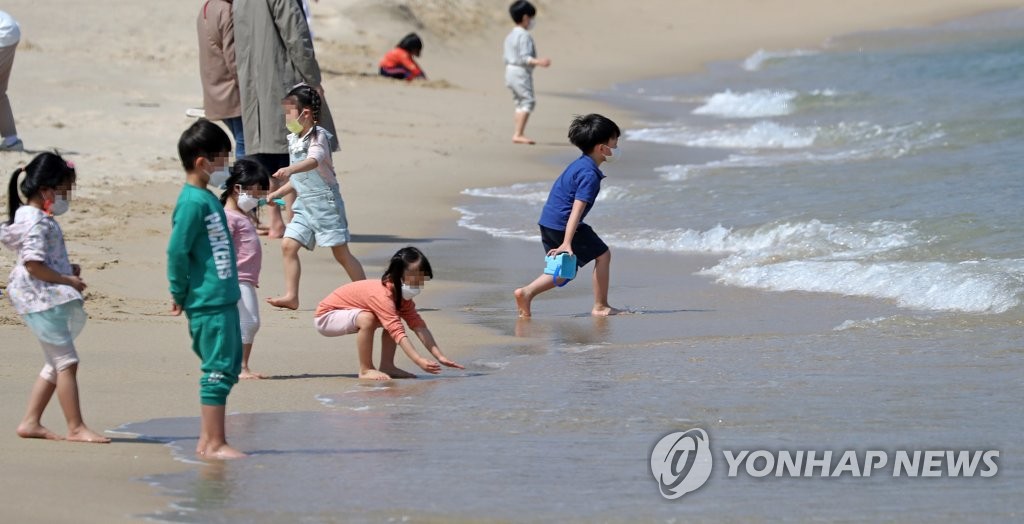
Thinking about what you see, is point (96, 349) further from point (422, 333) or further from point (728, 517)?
point (728, 517)

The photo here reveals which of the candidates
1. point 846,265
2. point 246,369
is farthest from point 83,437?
point 846,265

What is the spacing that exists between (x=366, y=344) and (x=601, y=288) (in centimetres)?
198

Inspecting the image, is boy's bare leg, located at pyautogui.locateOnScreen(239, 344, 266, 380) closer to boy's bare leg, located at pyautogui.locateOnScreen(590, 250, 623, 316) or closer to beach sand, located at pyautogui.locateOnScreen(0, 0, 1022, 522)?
beach sand, located at pyautogui.locateOnScreen(0, 0, 1022, 522)

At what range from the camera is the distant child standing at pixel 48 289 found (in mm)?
4973

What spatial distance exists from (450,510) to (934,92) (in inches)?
662

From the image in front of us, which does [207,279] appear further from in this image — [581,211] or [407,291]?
[581,211]

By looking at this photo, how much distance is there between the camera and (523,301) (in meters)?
7.80

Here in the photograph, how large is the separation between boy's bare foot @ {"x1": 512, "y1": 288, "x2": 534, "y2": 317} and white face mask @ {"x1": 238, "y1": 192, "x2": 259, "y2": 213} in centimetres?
212

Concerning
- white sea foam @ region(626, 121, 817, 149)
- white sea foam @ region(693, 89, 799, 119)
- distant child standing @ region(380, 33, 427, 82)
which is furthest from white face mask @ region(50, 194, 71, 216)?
white sea foam @ region(693, 89, 799, 119)

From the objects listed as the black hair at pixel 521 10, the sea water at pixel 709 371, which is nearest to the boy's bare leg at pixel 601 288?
the sea water at pixel 709 371

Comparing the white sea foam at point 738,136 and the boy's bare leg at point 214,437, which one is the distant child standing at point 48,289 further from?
the white sea foam at point 738,136

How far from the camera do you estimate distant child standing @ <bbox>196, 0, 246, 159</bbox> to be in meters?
9.73

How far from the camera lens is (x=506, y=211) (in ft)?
38.6

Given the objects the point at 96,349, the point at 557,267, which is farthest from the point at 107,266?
the point at 557,267
